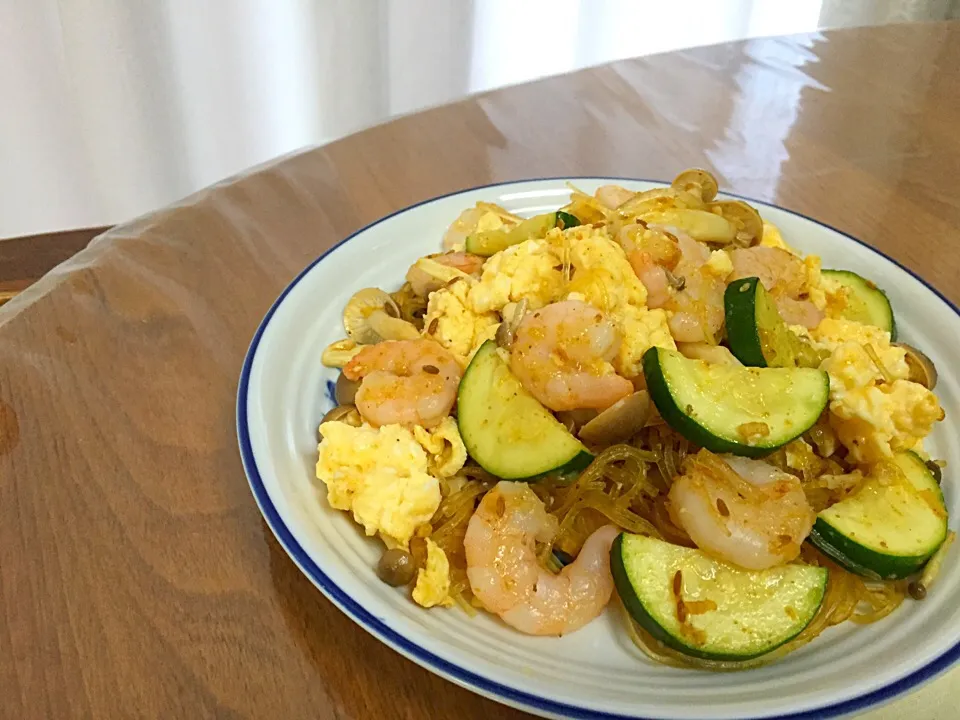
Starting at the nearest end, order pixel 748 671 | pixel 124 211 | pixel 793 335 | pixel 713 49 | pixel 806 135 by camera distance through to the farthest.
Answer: pixel 748 671, pixel 793 335, pixel 806 135, pixel 713 49, pixel 124 211

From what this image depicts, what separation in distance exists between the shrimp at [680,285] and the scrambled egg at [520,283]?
18cm

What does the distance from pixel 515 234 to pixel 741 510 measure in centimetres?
96

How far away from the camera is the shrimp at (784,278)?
1.81m

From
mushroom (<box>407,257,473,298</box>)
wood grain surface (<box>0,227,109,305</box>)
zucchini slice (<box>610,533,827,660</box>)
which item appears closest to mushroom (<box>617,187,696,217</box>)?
mushroom (<box>407,257,473,298</box>)

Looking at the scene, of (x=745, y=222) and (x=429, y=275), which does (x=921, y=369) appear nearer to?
(x=745, y=222)

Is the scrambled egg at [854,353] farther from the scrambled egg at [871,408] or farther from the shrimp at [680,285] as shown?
the shrimp at [680,285]

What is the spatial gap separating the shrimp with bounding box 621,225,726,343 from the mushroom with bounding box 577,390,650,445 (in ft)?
0.89

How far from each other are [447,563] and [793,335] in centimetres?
90

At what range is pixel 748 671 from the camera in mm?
1234

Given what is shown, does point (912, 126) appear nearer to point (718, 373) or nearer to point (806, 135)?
point (806, 135)

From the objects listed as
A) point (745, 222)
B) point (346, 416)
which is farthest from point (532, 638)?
point (745, 222)

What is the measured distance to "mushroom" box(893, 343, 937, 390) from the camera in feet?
5.55

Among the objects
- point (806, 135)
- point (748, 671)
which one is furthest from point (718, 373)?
point (806, 135)

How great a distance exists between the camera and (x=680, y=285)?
1755mm
